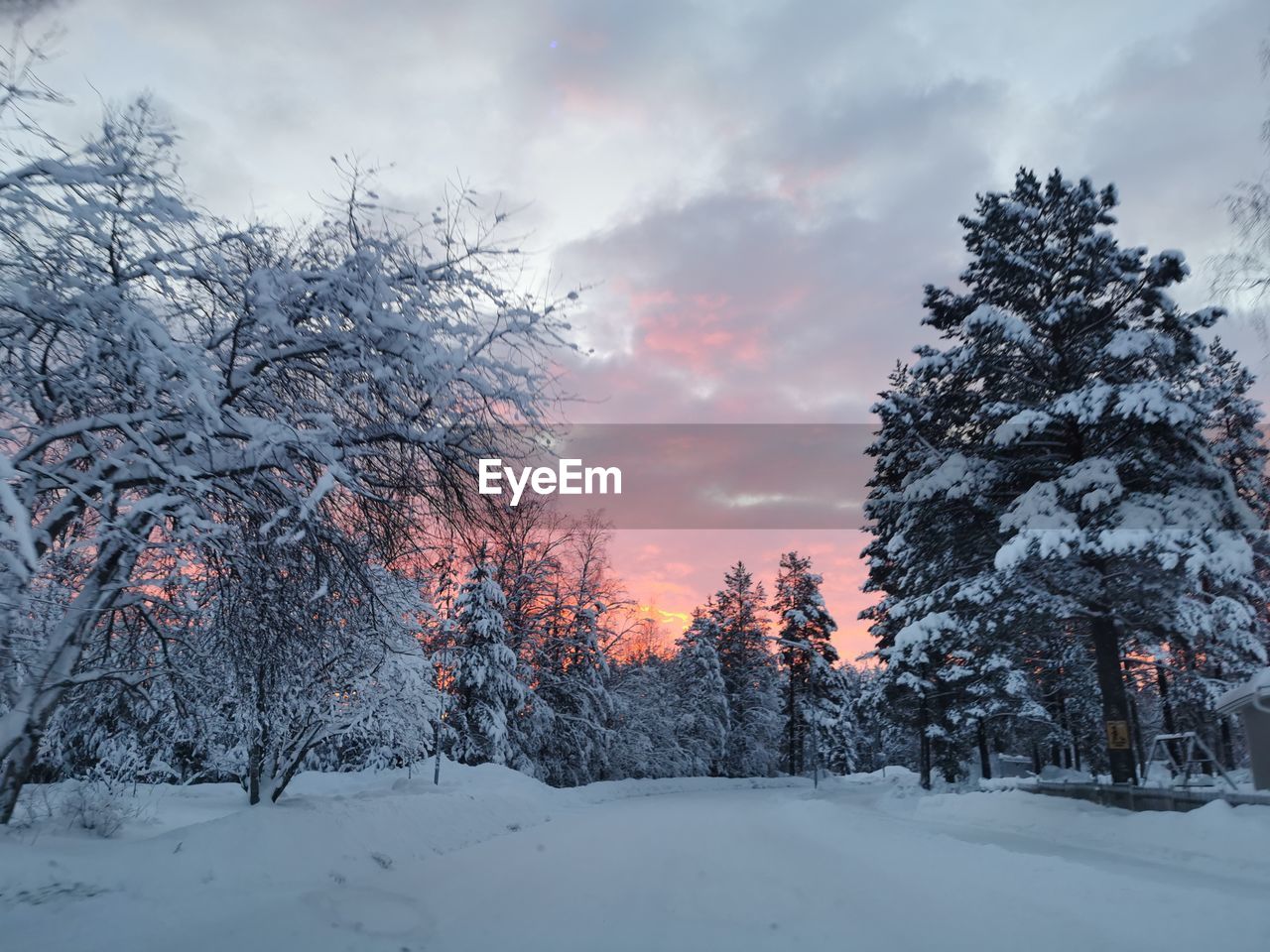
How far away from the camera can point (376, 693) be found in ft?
53.8

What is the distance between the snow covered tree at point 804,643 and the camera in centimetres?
6328

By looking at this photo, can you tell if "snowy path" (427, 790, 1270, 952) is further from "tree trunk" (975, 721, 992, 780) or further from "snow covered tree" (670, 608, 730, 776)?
"snow covered tree" (670, 608, 730, 776)

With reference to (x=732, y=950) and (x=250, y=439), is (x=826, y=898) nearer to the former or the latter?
(x=732, y=950)

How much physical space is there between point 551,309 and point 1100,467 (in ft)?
46.5

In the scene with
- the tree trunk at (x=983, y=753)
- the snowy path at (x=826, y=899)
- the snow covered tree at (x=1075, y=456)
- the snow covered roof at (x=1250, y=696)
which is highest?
the snow covered tree at (x=1075, y=456)

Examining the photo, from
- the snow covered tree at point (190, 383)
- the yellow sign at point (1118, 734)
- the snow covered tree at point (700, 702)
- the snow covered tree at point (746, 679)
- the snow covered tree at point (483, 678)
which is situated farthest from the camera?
the snow covered tree at point (746, 679)

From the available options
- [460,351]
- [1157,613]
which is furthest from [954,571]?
[460,351]

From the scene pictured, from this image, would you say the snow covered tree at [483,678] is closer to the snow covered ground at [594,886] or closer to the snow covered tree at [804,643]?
the snow covered ground at [594,886]

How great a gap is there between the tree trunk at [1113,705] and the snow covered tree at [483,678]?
2149 cm

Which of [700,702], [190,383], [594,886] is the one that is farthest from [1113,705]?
[700,702]

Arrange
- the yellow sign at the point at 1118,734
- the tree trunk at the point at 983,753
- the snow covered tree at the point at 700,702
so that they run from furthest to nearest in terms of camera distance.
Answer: the snow covered tree at the point at 700,702 → the tree trunk at the point at 983,753 → the yellow sign at the point at 1118,734

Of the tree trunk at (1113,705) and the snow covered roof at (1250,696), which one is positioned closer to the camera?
the snow covered roof at (1250,696)

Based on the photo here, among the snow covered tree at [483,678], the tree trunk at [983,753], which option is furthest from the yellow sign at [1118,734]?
the tree trunk at [983,753]

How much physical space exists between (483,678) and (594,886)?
2505 cm
